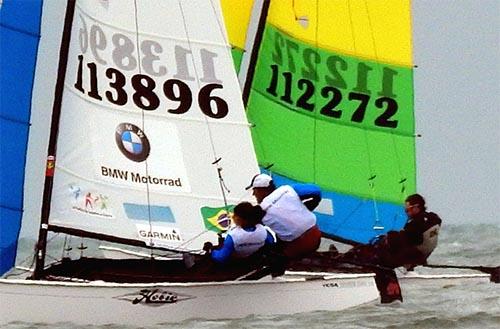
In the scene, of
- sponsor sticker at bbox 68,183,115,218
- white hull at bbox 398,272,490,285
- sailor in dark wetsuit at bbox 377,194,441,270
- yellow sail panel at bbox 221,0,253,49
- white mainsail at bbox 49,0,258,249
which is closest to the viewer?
sponsor sticker at bbox 68,183,115,218

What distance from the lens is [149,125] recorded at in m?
12.6

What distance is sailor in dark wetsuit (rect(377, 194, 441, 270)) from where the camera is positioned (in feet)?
42.4

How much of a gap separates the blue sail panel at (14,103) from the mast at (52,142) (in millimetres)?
188

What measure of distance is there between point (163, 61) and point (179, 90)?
26 centimetres

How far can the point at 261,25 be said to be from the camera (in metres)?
15.5

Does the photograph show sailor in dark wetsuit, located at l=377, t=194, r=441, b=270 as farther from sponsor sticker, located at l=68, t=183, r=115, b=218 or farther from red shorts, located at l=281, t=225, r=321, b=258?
sponsor sticker, located at l=68, t=183, r=115, b=218

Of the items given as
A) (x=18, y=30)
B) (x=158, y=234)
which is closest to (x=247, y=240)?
(x=158, y=234)

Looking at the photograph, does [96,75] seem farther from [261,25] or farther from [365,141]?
[365,141]

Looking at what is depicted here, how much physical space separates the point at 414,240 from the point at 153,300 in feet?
8.21

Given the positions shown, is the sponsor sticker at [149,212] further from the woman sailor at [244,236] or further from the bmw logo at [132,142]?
the woman sailor at [244,236]

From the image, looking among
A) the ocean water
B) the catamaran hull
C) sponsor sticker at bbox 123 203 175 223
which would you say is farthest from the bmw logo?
the ocean water

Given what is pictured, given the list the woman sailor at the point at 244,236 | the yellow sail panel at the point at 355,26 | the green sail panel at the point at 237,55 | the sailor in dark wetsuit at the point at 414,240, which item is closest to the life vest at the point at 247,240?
the woman sailor at the point at 244,236

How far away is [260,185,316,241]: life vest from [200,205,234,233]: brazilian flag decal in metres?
1.12

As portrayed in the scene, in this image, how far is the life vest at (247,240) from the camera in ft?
37.1
